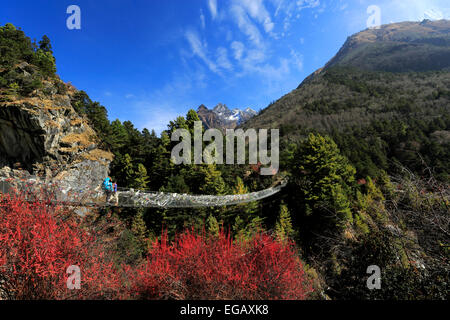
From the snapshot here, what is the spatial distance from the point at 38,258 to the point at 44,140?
1289 centimetres

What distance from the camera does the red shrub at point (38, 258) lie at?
4586mm

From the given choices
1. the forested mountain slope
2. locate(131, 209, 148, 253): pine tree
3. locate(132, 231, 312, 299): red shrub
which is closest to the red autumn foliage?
locate(132, 231, 312, 299): red shrub

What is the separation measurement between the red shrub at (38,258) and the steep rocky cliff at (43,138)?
712cm

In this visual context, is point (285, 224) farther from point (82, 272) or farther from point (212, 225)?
point (82, 272)

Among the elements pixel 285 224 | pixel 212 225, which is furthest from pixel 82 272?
pixel 285 224

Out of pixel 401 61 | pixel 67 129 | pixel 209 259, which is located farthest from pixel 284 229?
pixel 401 61

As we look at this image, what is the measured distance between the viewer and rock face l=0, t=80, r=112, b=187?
42.0 ft

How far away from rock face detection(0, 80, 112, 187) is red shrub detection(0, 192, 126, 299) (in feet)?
26.8

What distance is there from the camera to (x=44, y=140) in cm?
1341

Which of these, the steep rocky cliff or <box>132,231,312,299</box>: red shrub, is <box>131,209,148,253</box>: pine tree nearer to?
the steep rocky cliff

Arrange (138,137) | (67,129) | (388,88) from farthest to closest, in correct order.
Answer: (388,88), (138,137), (67,129)
